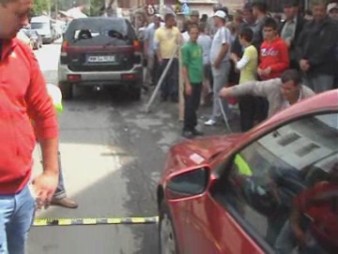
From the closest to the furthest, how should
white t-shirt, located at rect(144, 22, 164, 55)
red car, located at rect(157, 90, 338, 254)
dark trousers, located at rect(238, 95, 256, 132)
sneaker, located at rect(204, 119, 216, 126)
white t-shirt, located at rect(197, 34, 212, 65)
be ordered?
red car, located at rect(157, 90, 338, 254)
dark trousers, located at rect(238, 95, 256, 132)
sneaker, located at rect(204, 119, 216, 126)
white t-shirt, located at rect(197, 34, 212, 65)
white t-shirt, located at rect(144, 22, 164, 55)

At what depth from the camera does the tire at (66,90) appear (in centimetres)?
1302

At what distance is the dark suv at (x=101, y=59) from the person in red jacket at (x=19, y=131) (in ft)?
31.5

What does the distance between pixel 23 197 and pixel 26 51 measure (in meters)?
0.63

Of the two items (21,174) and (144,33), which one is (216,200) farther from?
(144,33)

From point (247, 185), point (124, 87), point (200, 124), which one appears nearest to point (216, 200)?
point (247, 185)

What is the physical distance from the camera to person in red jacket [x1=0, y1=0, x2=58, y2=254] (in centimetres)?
274

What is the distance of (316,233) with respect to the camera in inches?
93.4

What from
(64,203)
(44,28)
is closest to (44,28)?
(44,28)

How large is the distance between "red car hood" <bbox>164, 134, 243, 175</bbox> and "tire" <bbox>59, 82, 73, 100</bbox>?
342 inches

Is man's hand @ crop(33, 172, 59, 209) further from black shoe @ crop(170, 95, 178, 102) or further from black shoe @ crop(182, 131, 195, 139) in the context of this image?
black shoe @ crop(170, 95, 178, 102)

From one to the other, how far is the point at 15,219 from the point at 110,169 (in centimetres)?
483

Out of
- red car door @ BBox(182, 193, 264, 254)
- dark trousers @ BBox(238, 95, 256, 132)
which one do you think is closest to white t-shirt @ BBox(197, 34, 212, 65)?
dark trousers @ BBox(238, 95, 256, 132)

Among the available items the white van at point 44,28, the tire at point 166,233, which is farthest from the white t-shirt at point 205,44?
the white van at point 44,28

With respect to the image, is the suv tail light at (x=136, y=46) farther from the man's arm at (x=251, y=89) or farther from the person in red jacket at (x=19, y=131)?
the person in red jacket at (x=19, y=131)
